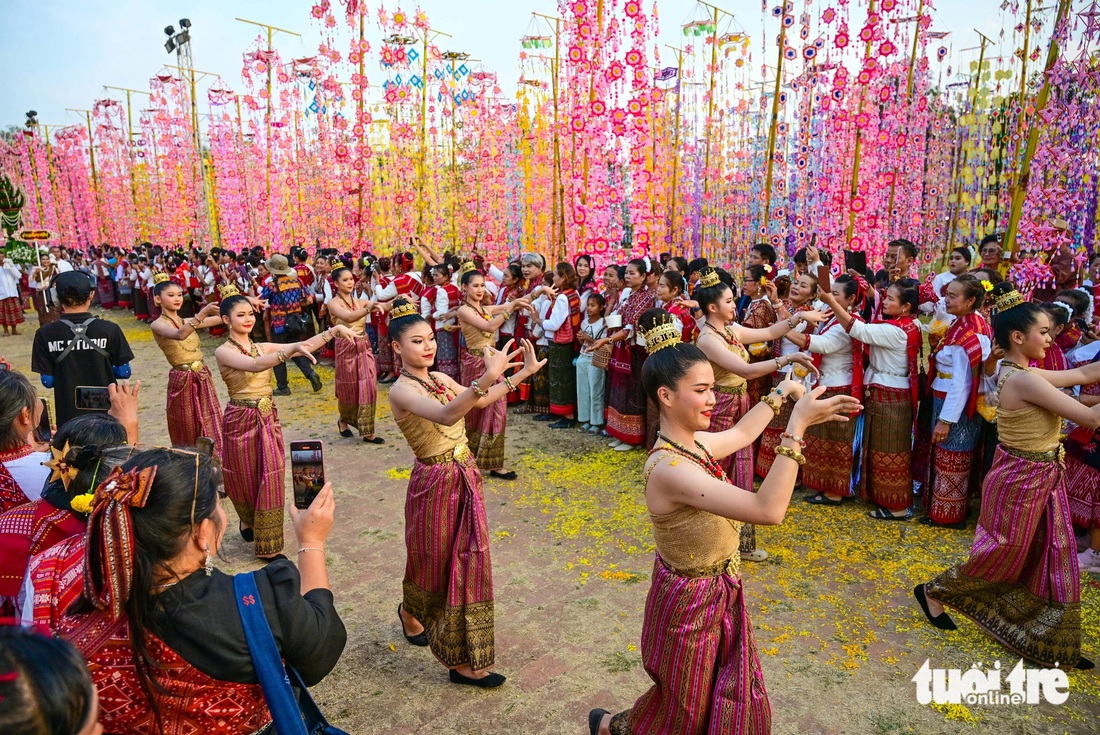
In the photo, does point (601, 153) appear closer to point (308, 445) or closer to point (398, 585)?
point (398, 585)

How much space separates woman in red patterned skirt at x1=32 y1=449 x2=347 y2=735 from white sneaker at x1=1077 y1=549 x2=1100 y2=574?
14.8 feet

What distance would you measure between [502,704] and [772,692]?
1220 mm

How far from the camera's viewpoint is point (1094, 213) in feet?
18.9

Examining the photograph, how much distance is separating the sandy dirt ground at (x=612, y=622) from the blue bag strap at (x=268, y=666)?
1583mm

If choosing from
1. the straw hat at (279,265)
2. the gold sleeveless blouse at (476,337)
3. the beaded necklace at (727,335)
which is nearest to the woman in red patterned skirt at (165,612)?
the beaded necklace at (727,335)

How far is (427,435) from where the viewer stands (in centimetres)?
320

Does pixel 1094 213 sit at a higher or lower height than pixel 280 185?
lower

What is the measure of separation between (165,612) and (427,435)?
1.75 meters

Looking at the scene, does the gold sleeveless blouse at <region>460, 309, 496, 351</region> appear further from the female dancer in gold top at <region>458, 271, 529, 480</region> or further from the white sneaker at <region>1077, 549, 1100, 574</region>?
the white sneaker at <region>1077, 549, 1100, 574</region>

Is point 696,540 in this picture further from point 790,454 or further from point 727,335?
point 727,335

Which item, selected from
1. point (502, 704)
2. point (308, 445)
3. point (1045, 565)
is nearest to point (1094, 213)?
point (1045, 565)

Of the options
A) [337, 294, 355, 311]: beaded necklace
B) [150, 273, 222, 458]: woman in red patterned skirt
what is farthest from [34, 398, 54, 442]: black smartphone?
[337, 294, 355, 311]: beaded necklace

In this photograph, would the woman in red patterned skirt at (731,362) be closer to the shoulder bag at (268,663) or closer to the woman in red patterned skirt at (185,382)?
the shoulder bag at (268,663)

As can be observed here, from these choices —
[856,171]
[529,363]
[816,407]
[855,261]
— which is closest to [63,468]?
[529,363]
